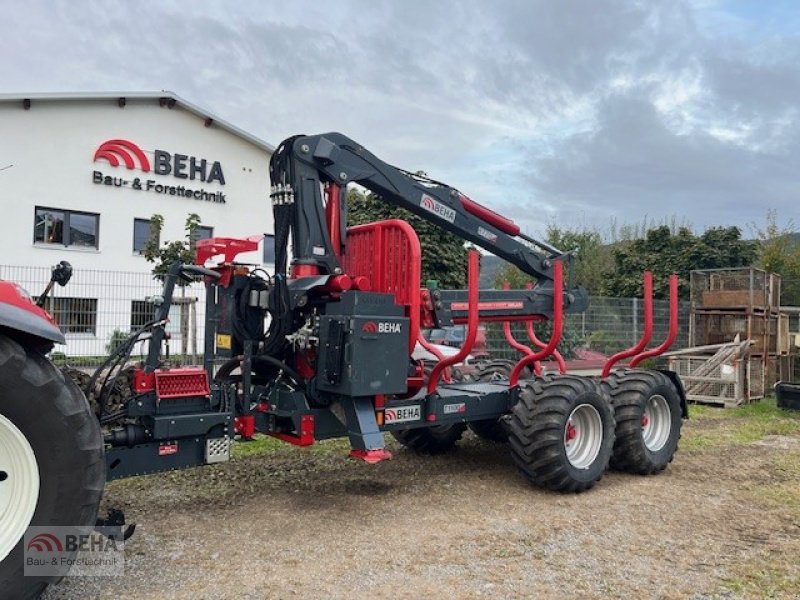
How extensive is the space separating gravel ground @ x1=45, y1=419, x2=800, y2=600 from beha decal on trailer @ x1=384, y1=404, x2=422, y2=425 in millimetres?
691

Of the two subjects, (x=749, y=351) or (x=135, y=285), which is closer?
(x=135, y=285)

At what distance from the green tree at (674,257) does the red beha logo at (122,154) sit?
1564cm

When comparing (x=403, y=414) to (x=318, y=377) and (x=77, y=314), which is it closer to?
(x=318, y=377)

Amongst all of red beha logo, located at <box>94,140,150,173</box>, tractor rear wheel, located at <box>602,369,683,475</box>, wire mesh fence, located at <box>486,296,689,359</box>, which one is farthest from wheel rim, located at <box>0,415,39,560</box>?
red beha logo, located at <box>94,140,150,173</box>

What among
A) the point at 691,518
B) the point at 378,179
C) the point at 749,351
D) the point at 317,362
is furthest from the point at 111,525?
the point at 749,351

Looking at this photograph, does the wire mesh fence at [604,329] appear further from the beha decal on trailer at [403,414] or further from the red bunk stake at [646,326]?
the beha decal on trailer at [403,414]

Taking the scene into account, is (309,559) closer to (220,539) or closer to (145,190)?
(220,539)

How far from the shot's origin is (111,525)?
369 cm

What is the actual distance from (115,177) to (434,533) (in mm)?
19108

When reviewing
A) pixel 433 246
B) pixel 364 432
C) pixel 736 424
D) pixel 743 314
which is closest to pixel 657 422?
pixel 364 432

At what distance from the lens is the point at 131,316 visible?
32.0ft

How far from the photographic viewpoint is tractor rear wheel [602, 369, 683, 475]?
22.2 feet

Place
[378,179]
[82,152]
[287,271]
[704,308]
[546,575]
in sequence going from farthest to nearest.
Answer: [82,152] < [704,308] < [378,179] < [287,271] < [546,575]

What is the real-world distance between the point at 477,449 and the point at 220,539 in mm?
3819
